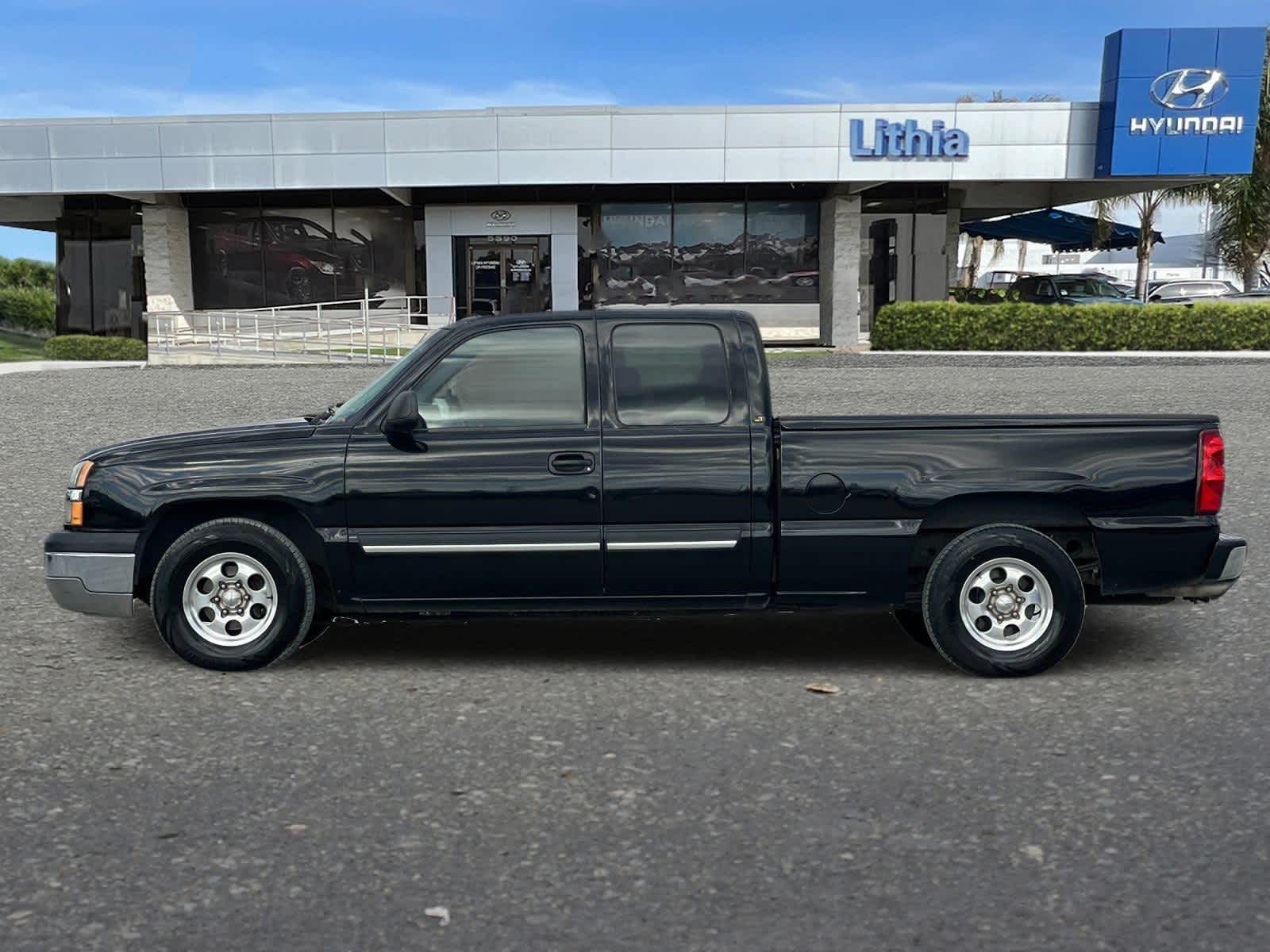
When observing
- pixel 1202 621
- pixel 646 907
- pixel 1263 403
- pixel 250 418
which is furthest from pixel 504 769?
pixel 1263 403

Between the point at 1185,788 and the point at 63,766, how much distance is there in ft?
13.0

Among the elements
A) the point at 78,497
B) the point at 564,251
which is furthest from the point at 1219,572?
the point at 564,251

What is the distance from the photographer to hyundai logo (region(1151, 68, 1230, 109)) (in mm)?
30625

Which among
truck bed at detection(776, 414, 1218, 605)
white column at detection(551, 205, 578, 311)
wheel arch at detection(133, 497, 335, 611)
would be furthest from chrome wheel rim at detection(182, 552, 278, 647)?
white column at detection(551, 205, 578, 311)

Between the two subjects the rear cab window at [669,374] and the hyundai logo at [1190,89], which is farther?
the hyundai logo at [1190,89]

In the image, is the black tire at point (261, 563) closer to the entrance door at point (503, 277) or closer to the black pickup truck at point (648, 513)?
the black pickup truck at point (648, 513)

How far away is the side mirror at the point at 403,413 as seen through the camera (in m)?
5.69

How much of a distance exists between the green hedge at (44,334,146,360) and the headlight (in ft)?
94.5

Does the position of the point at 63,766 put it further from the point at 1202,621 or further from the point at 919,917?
the point at 1202,621

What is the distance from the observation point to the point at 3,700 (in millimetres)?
5516

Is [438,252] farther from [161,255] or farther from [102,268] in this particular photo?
[102,268]

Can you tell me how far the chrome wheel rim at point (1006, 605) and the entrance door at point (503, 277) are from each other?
2940 cm

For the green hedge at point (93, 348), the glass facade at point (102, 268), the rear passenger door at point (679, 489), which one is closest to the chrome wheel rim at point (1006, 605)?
the rear passenger door at point (679, 489)

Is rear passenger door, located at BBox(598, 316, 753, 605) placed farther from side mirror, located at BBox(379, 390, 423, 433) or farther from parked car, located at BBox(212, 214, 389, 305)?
parked car, located at BBox(212, 214, 389, 305)
